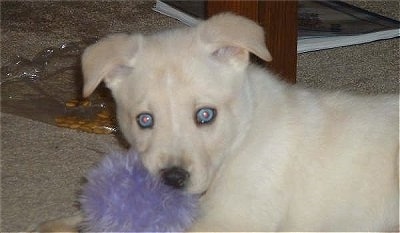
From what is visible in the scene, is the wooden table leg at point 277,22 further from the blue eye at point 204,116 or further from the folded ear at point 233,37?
the blue eye at point 204,116

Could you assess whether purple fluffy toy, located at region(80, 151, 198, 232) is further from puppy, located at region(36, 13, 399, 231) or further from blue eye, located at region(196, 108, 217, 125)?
blue eye, located at region(196, 108, 217, 125)

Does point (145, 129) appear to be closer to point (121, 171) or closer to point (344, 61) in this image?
point (121, 171)

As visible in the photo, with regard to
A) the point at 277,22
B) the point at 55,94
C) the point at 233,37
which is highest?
the point at 233,37

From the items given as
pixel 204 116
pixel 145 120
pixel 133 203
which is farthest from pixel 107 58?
pixel 133 203

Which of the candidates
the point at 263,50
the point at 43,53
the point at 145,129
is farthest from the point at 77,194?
the point at 43,53

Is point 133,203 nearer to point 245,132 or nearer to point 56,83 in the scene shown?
point 245,132
